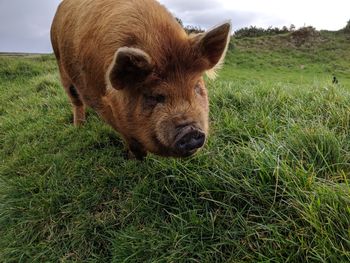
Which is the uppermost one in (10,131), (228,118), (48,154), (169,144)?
(169,144)

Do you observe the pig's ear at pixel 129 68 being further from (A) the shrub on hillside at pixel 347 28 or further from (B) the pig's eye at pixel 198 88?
(A) the shrub on hillside at pixel 347 28

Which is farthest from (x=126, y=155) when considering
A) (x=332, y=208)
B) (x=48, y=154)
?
(x=332, y=208)

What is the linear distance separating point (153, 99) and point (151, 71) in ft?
0.83

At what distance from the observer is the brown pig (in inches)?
130

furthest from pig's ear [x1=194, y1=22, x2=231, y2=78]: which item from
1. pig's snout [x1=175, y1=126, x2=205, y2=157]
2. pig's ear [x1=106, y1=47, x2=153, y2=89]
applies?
pig's snout [x1=175, y1=126, x2=205, y2=157]

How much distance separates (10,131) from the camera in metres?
6.62

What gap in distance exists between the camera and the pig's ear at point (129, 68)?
3129 millimetres

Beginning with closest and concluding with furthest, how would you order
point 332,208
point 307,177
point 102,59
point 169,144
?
point 332,208 < point 307,177 < point 169,144 < point 102,59

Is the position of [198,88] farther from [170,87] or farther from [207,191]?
[207,191]

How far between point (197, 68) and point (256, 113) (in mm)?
1432

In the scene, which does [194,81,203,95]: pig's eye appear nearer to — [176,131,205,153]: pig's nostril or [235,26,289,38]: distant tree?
[176,131,205,153]: pig's nostril

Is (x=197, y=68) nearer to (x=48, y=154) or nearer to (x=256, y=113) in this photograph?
(x=256, y=113)

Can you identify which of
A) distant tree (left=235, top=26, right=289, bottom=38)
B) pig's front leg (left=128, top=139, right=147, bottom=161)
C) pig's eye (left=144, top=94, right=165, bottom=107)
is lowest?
distant tree (left=235, top=26, right=289, bottom=38)

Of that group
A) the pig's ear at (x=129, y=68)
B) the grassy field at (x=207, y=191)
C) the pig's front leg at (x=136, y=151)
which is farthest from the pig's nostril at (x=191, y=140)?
the pig's front leg at (x=136, y=151)
